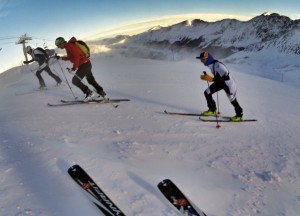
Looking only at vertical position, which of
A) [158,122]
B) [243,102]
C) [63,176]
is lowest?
[243,102]

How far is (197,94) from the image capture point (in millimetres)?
13719

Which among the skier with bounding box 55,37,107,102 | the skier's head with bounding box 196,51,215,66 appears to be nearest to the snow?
the skier with bounding box 55,37,107,102

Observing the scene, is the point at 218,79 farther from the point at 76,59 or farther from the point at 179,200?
the point at 179,200

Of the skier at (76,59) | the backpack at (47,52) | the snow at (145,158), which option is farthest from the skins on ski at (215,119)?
the backpack at (47,52)

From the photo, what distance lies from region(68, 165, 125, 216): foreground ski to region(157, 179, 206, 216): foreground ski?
2.42 feet

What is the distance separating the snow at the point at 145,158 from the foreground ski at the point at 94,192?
0.11 metres

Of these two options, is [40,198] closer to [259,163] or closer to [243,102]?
[259,163]

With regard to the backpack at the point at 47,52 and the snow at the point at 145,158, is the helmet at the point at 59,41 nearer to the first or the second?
the snow at the point at 145,158

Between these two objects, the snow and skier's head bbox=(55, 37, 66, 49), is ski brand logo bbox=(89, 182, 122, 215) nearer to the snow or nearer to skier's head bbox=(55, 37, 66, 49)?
the snow

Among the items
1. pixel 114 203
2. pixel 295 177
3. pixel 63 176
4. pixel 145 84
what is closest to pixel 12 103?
pixel 145 84

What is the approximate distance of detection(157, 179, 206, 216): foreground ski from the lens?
4621mm

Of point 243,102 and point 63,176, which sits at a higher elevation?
point 63,176

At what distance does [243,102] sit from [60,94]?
7.70 m

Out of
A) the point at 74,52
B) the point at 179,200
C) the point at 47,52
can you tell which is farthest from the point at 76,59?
the point at 179,200
